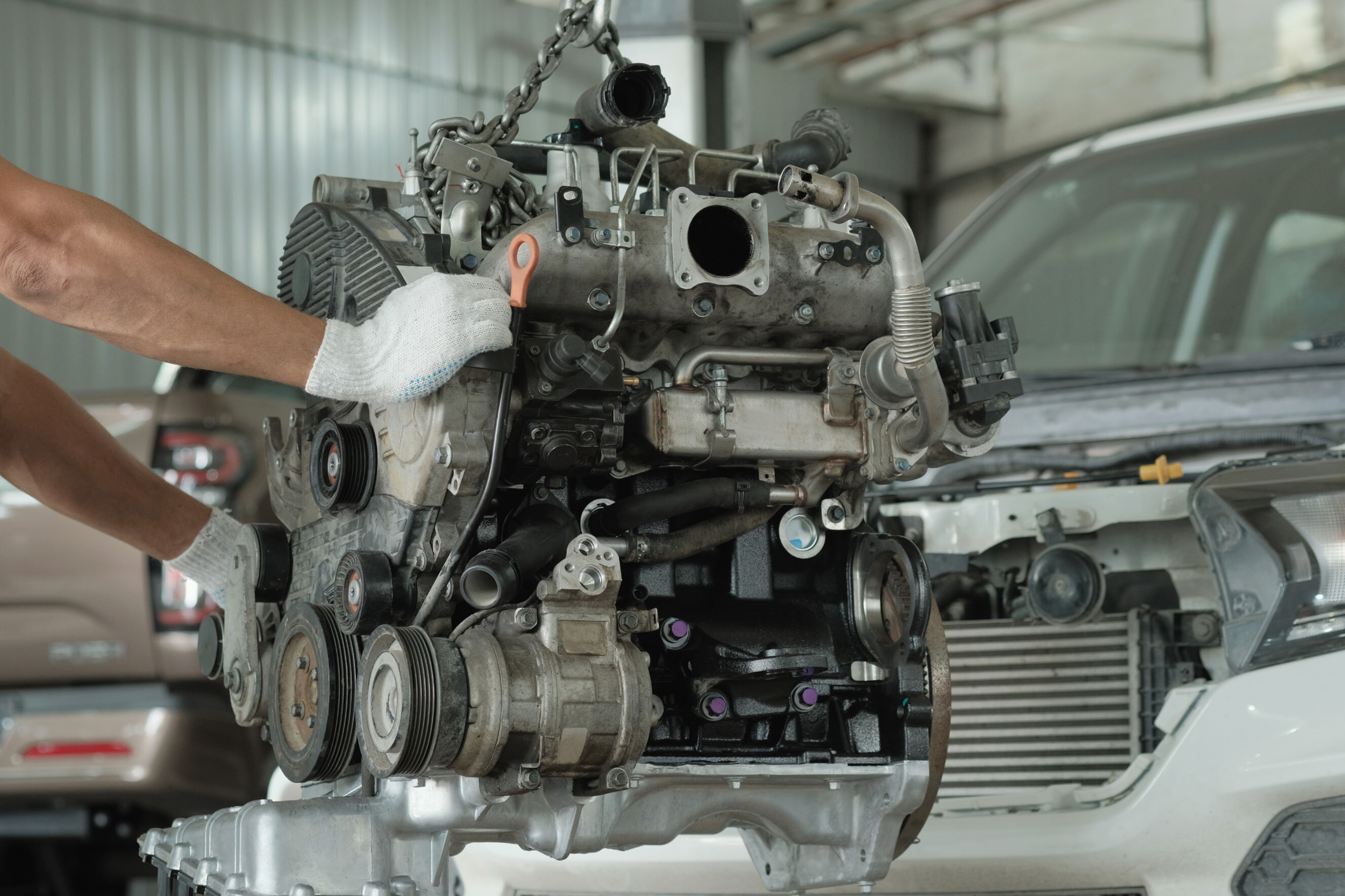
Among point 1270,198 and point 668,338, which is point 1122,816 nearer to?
point 668,338

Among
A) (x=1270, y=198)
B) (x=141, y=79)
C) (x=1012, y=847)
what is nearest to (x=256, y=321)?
(x=1012, y=847)

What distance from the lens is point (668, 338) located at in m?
2.02

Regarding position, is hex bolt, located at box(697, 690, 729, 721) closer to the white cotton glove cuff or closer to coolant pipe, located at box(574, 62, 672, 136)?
coolant pipe, located at box(574, 62, 672, 136)

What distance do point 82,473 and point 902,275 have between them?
146cm

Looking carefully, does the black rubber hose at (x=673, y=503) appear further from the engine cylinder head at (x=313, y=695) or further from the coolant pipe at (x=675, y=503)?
the engine cylinder head at (x=313, y=695)

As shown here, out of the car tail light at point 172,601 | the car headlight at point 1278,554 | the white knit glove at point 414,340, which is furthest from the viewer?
the car tail light at point 172,601

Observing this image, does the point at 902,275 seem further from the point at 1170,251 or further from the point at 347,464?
the point at 1170,251

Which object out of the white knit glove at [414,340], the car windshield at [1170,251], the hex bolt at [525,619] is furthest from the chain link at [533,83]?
the car windshield at [1170,251]

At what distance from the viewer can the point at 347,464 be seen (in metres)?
1.94

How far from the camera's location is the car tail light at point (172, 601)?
13.4 feet

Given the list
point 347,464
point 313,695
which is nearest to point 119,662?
point 313,695

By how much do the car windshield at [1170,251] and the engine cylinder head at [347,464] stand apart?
1.84 meters

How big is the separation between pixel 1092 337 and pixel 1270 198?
0.61 m

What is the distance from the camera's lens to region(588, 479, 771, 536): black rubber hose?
6.41ft
